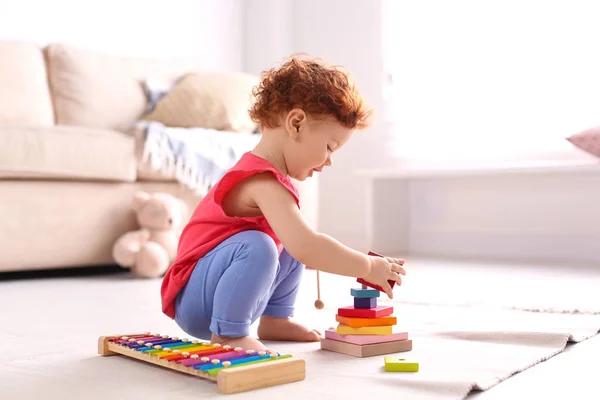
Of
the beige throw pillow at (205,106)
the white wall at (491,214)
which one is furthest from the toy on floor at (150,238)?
the white wall at (491,214)

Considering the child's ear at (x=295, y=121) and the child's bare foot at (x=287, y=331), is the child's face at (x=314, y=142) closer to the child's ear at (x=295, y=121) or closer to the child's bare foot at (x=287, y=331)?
the child's ear at (x=295, y=121)

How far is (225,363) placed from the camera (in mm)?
963

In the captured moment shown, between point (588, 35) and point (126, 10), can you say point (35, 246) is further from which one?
point (588, 35)

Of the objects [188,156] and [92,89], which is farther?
[92,89]

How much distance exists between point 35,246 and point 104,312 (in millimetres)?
795

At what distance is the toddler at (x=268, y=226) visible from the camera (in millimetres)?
1113

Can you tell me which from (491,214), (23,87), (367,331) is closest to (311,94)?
(367,331)

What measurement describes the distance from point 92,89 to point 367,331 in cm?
242

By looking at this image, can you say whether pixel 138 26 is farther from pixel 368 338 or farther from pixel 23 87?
pixel 368 338

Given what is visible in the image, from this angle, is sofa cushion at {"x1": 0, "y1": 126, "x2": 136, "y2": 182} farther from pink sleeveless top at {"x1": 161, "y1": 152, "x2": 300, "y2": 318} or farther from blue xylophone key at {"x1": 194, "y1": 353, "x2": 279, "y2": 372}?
blue xylophone key at {"x1": 194, "y1": 353, "x2": 279, "y2": 372}

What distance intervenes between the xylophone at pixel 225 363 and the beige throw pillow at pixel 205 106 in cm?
205

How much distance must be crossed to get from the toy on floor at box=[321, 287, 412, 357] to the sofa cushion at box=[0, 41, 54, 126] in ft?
7.27

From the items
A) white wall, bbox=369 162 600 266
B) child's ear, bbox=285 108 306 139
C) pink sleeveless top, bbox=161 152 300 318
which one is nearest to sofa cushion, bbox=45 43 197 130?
white wall, bbox=369 162 600 266

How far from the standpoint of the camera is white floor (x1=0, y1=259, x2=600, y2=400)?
1.00m
